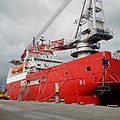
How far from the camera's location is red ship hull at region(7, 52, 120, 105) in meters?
17.8

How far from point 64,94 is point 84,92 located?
2922 millimetres

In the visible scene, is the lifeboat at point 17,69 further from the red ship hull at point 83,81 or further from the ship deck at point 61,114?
the ship deck at point 61,114

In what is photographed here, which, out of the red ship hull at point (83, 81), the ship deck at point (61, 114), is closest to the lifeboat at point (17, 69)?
the red ship hull at point (83, 81)

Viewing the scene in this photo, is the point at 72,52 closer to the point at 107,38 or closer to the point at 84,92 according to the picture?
the point at 107,38

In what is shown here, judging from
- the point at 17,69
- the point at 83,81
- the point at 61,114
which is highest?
the point at 17,69

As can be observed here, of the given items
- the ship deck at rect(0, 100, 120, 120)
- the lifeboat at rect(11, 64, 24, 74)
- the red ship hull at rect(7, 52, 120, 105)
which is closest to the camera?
the ship deck at rect(0, 100, 120, 120)

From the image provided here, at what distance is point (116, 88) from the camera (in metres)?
18.6

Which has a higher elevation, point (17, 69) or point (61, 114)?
point (17, 69)

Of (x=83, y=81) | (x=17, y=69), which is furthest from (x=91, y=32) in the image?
(x=17, y=69)

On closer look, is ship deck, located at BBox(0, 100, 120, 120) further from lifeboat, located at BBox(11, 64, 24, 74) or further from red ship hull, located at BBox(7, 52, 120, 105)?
lifeboat, located at BBox(11, 64, 24, 74)

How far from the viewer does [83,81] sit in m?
18.7

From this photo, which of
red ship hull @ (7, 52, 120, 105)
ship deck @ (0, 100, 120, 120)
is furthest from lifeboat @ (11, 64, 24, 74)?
ship deck @ (0, 100, 120, 120)

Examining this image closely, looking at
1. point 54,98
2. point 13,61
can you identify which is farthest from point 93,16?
point 13,61

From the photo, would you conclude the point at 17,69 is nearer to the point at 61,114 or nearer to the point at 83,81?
the point at 83,81
